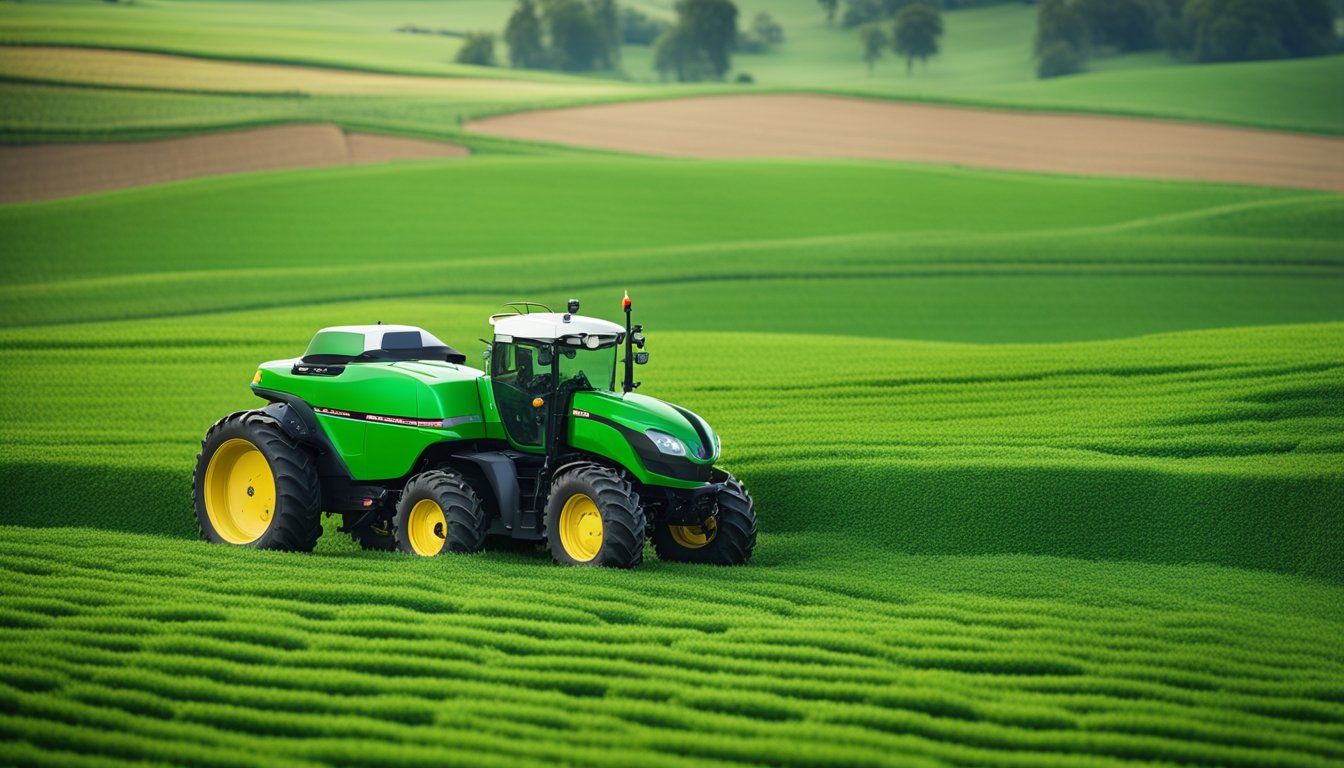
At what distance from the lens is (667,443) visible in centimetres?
1134

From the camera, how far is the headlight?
11312 millimetres

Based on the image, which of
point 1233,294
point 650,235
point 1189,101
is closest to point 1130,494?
point 1233,294

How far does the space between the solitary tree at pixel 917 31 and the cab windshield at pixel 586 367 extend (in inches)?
3006

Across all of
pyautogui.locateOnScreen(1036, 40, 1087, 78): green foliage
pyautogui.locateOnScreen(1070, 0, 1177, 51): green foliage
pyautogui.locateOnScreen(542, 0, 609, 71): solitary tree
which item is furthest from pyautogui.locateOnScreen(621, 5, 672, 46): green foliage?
pyautogui.locateOnScreen(1070, 0, 1177, 51): green foliage

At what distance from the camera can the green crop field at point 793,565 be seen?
26.0 ft

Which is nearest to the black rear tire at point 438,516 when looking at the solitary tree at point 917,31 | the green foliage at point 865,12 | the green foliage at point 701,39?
the green foliage at point 701,39

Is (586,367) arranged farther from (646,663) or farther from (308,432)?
(646,663)

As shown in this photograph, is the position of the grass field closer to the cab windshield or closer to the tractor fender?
the tractor fender

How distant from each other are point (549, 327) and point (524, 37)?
73007mm

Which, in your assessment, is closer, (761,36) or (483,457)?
(483,457)

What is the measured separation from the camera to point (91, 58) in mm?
52688

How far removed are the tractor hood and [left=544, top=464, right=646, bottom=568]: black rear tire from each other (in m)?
0.32

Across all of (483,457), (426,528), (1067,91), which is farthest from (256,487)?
(1067,91)

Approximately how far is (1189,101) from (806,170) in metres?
24.3
